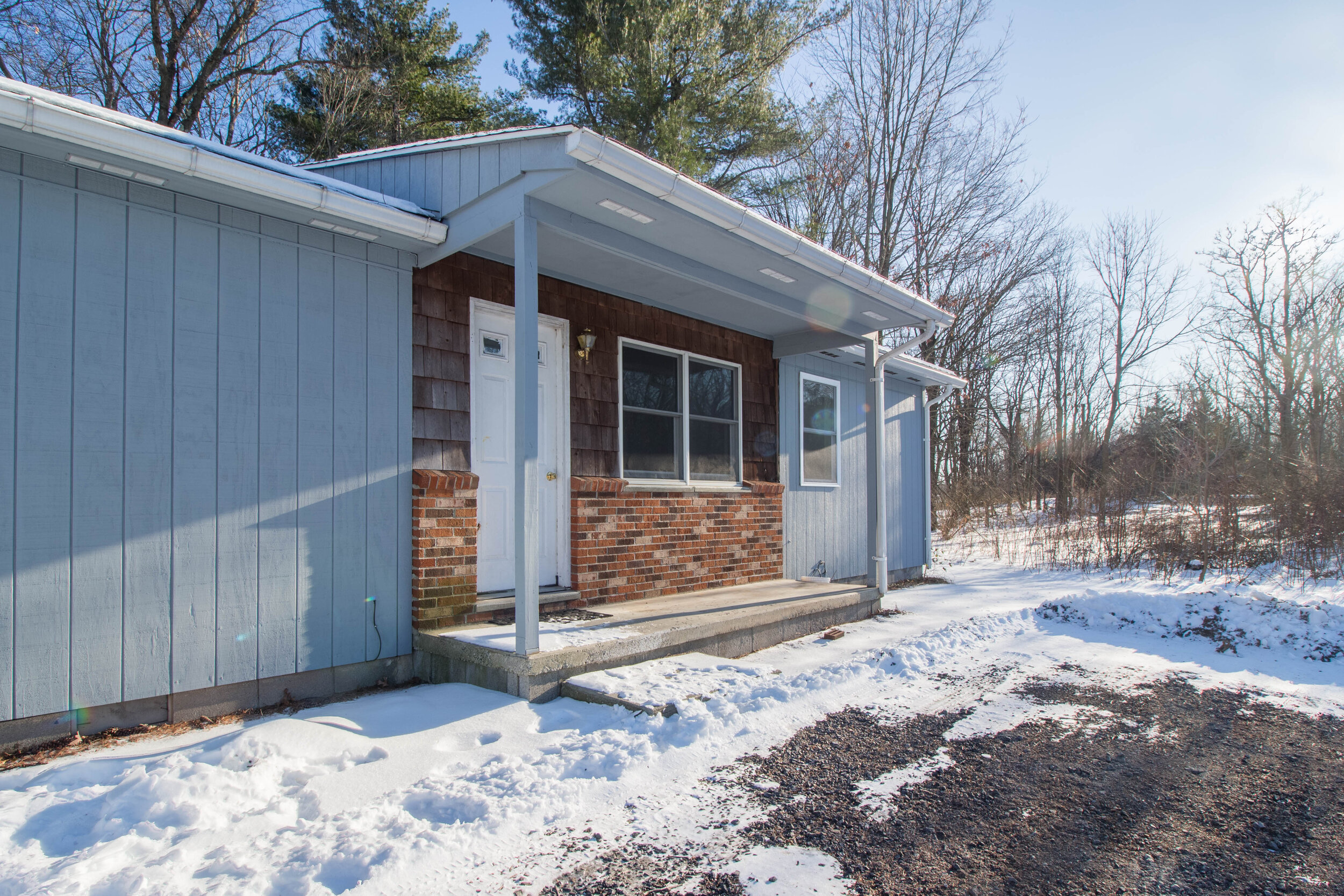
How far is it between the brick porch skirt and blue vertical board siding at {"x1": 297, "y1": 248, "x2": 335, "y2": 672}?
525mm

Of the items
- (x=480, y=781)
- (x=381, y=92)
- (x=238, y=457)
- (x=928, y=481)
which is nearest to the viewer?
(x=480, y=781)

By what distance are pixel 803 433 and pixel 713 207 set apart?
4.05 meters

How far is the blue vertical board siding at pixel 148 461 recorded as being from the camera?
3.37 m

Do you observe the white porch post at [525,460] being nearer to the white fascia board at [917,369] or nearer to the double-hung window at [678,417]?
the double-hung window at [678,417]

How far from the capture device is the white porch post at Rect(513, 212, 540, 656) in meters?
3.71

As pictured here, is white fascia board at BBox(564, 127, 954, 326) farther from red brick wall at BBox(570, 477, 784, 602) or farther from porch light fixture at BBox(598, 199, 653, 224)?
red brick wall at BBox(570, 477, 784, 602)

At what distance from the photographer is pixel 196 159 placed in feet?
10.8

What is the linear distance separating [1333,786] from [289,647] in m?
4.89

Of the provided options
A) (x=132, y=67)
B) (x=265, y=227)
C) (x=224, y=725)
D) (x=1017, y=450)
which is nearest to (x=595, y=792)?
(x=224, y=725)

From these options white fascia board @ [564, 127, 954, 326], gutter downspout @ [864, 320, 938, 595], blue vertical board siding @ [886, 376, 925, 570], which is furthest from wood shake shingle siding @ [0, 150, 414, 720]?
blue vertical board siding @ [886, 376, 925, 570]

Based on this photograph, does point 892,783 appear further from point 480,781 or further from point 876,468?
point 876,468

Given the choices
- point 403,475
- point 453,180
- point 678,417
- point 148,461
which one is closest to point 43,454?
point 148,461

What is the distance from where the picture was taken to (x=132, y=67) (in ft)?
37.2

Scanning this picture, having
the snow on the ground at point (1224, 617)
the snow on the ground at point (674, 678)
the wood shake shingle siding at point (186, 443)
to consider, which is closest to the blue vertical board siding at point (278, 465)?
the wood shake shingle siding at point (186, 443)
